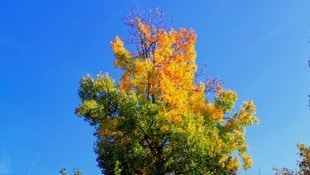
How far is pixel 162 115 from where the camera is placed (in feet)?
90.0

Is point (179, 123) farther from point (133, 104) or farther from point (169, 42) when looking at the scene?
point (169, 42)

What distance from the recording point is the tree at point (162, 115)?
2741 centimetres

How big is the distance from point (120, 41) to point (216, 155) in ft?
28.6

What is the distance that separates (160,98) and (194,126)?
2.66 metres

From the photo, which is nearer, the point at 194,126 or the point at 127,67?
the point at 194,126

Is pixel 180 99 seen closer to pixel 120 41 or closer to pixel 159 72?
pixel 159 72

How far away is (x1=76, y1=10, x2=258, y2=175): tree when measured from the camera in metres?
27.4

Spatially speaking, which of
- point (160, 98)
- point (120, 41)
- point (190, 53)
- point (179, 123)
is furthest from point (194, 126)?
point (120, 41)

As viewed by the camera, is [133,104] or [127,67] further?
[127,67]

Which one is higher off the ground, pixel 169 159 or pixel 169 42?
pixel 169 42

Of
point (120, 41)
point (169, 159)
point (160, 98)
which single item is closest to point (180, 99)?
point (160, 98)

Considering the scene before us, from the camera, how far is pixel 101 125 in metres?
28.5

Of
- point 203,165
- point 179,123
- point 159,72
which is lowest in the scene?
point 203,165

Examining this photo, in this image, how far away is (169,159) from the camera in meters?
28.0
